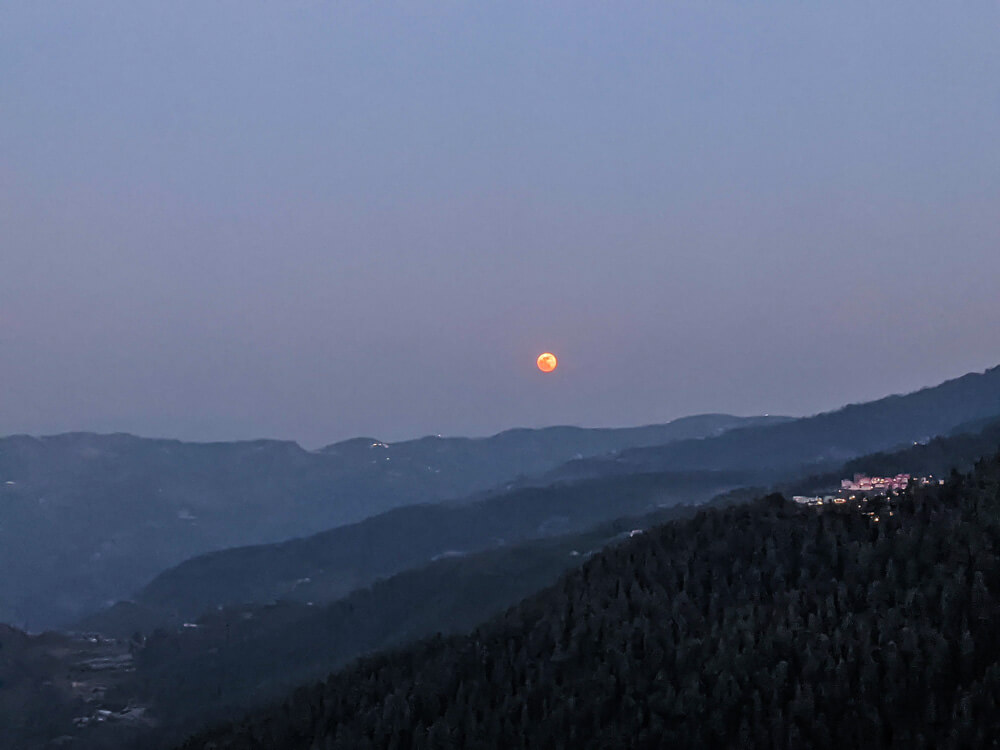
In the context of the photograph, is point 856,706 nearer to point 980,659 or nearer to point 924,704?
point 924,704

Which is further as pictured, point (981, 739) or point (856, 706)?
point (856, 706)

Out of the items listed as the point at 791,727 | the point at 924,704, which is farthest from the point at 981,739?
the point at 791,727

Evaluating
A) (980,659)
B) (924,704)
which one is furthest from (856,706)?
(980,659)

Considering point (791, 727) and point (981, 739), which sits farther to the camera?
point (791, 727)

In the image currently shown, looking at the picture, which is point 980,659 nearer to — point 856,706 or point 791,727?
point 856,706

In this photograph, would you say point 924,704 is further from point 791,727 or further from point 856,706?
point 791,727

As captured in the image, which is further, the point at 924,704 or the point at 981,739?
the point at 924,704

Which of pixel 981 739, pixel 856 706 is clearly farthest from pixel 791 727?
pixel 981 739
